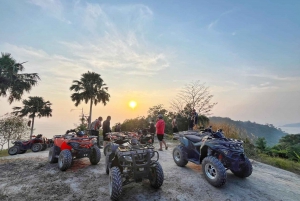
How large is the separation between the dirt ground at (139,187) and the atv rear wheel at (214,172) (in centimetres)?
16

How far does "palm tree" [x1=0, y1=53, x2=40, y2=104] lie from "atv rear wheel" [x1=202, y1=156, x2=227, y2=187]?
20836 mm

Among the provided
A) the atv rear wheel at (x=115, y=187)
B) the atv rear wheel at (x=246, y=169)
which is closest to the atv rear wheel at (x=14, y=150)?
the atv rear wheel at (x=115, y=187)

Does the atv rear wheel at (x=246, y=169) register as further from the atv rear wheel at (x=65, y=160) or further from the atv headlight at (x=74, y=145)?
the atv headlight at (x=74, y=145)

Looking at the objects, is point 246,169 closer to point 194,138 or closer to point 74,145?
point 194,138

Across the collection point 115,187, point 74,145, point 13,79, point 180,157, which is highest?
point 13,79

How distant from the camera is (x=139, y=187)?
14.4 feet

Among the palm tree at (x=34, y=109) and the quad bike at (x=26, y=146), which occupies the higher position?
the palm tree at (x=34, y=109)

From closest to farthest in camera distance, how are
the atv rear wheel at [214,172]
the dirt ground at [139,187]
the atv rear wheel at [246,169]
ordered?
1. the dirt ground at [139,187]
2. the atv rear wheel at [214,172]
3. the atv rear wheel at [246,169]

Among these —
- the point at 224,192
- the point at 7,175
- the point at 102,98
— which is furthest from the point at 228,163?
the point at 102,98

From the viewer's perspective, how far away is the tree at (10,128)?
24.8 meters

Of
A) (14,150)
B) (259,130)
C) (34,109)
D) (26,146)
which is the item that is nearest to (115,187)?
(26,146)

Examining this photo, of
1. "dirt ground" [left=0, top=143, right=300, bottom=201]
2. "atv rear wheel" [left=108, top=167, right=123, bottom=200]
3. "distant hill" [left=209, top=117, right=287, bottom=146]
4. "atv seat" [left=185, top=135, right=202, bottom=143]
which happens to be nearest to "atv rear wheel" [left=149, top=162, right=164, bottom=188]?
"dirt ground" [left=0, top=143, right=300, bottom=201]

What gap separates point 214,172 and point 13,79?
2194 cm

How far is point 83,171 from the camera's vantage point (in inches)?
227
